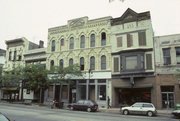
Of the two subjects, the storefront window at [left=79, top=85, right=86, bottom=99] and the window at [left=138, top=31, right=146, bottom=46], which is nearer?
the window at [left=138, top=31, right=146, bottom=46]

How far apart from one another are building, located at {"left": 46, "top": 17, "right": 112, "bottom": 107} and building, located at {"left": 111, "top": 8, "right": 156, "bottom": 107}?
1428mm

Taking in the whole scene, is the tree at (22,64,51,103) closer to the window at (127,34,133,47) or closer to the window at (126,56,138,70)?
the window at (126,56,138,70)

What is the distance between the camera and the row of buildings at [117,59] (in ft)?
86.4

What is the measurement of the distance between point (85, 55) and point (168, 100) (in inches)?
592

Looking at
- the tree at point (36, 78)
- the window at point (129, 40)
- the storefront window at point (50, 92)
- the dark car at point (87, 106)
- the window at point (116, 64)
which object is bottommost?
the dark car at point (87, 106)

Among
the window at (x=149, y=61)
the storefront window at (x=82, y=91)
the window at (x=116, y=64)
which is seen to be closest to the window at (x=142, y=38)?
the window at (x=149, y=61)

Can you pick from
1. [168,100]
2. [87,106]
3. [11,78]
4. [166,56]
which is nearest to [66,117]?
[87,106]

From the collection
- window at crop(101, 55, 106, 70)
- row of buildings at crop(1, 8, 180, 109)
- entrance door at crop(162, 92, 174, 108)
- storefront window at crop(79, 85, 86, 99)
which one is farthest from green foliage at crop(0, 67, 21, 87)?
entrance door at crop(162, 92, 174, 108)

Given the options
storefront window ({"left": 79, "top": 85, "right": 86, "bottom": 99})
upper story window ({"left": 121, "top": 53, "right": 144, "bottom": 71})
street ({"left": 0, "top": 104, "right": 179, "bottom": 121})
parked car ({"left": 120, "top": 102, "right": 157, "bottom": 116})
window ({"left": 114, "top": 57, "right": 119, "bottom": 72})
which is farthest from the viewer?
storefront window ({"left": 79, "top": 85, "right": 86, "bottom": 99})

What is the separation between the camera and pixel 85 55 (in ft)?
108

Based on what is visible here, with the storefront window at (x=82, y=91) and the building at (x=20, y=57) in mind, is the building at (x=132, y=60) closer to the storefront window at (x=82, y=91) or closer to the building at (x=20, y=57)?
the storefront window at (x=82, y=91)

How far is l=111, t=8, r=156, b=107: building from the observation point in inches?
1061

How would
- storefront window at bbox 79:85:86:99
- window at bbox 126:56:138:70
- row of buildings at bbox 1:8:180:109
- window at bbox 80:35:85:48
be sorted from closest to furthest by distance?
row of buildings at bbox 1:8:180:109 → window at bbox 126:56:138:70 → storefront window at bbox 79:85:86:99 → window at bbox 80:35:85:48

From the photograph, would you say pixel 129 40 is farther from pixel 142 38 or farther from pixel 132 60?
pixel 132 60
